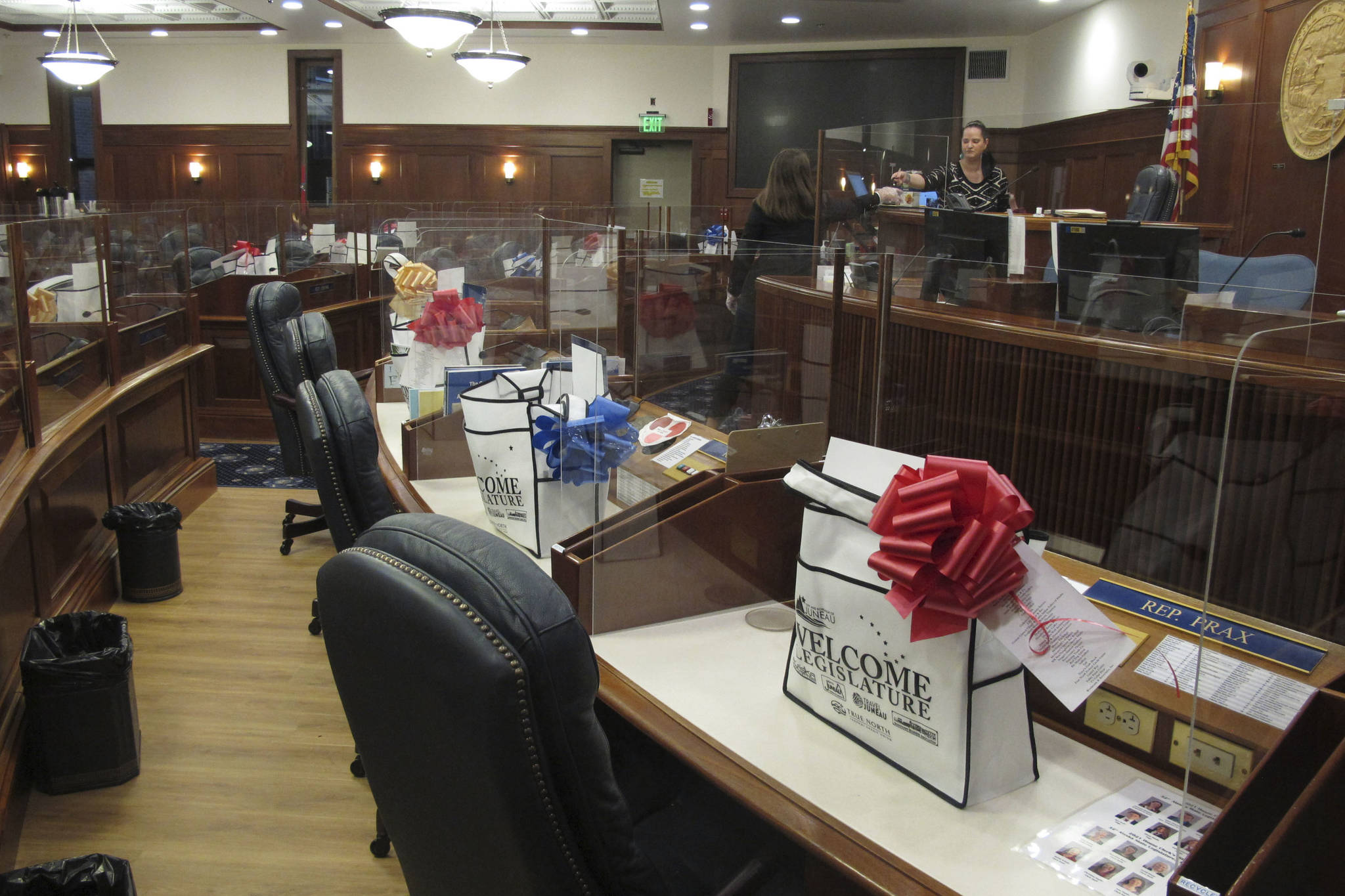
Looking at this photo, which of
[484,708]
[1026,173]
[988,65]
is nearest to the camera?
[484,708]

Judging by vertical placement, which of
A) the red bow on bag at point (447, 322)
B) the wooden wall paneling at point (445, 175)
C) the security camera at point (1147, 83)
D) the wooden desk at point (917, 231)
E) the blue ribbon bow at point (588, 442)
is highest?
the security camera at point (1147, 83)

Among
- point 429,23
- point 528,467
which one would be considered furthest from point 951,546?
point 429,23

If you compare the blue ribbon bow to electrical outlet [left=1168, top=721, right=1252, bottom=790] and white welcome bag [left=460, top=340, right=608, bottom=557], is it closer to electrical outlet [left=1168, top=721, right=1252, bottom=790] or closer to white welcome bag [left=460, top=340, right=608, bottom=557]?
white welcome bag [left=460, top=340, right=608, bottom=557]

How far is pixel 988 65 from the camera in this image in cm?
1214

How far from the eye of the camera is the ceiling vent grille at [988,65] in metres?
12.1

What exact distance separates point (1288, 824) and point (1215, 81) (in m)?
7.63

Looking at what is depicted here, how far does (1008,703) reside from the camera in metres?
1.22

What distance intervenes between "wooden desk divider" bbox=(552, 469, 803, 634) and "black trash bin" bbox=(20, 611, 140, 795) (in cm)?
150

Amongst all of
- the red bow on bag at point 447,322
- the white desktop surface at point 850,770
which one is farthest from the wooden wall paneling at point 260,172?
the white desktop surface at point 850,770

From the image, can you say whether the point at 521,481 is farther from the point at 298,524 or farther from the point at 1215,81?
the point at 1215,81

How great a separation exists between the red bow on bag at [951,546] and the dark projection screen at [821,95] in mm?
11965

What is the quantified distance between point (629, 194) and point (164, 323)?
988cm

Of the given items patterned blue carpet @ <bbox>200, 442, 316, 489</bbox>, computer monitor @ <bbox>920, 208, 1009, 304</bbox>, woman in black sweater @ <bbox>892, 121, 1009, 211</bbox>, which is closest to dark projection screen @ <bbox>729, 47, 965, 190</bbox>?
woman in black sweater @ <bbox>892, 121, 1009, 211</bbox>

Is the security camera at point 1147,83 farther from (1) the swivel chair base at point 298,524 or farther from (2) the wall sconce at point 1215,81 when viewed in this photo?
(1) the swivel chair base at point 298,524
